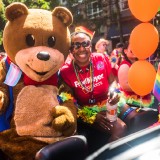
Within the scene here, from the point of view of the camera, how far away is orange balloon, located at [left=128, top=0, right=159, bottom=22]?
3.24 metres

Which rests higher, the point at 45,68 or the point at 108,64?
the point at 45,68

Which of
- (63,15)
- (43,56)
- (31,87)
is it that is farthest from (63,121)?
(63,15)

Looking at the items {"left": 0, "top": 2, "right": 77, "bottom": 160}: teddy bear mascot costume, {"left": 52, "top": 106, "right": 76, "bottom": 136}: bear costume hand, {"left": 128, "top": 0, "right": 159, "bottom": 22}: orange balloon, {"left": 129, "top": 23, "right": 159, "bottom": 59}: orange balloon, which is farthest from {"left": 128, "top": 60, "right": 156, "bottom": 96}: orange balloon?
{"left": 52, "top": 106, "right": 76, "bottom": 136}: bear costume hand

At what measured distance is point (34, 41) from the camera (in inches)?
108

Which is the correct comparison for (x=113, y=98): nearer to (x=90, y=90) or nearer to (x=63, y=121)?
(x=90, y=90)

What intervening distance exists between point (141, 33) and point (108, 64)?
1.47ft

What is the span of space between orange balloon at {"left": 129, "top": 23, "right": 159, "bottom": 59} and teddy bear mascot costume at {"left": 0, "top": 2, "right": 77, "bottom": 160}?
78cm

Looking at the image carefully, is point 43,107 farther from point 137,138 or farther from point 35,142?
point 137,138

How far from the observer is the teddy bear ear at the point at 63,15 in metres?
2.88

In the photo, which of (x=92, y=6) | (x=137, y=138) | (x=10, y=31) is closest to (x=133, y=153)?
(x=137, y=138)

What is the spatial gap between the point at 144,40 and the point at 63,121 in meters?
1.22

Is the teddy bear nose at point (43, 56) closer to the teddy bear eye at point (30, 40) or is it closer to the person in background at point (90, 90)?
the teddy bear eye at point (30, 40)

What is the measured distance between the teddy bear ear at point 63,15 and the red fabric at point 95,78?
50 cm

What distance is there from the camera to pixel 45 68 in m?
2.70
